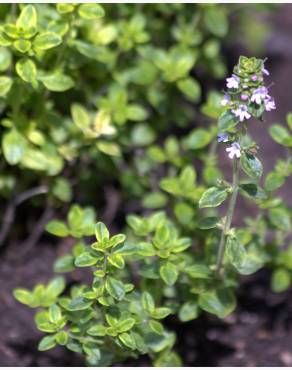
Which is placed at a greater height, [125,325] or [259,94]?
[259,94]

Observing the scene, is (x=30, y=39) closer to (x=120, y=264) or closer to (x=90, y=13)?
(x=90, y=13)

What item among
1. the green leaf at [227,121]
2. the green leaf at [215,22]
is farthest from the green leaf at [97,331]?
the green leaf at [215,22]

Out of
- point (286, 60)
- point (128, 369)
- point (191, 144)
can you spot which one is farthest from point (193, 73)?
point (128, 369)

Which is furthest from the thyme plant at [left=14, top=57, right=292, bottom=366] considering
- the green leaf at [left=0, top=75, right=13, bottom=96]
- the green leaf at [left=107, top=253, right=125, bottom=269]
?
the green leaf at [left=0, top=75, right=13, bottom=96]

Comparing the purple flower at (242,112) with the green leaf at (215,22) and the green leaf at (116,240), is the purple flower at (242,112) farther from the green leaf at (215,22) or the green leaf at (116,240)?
the green leaf at (215,22)

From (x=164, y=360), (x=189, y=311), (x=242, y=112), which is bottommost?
(x=164, y=360)

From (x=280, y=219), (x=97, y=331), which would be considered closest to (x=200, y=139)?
(x=280, y=219)

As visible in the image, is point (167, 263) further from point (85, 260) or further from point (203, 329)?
point (203, 329)

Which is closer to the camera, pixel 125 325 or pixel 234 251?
pixel 125 325
